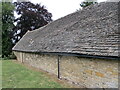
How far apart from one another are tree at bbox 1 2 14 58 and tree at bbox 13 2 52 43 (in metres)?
1.17

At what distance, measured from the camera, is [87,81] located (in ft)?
24.0

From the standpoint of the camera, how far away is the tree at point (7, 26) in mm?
30734

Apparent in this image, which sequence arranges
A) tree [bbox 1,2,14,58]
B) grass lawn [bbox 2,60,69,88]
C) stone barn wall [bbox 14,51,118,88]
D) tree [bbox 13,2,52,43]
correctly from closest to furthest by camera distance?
stone barn wall [bbox 14,51,118,88] < grass lawn [bbox 2,60,69,88] < tree [bbox 1,2,14,58] < tree [bbox 13,2,52,43]

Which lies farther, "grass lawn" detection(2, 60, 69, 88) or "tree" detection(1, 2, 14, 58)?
"tree" detection(1, 2, 14, 58)

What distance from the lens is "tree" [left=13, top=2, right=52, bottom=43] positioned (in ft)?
102

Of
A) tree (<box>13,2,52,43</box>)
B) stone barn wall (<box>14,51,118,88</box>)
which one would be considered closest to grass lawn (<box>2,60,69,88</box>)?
stone barn wall (<box>14,51,118,88</box>)

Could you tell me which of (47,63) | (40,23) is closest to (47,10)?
(40,23)

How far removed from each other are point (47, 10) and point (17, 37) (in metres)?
8.84

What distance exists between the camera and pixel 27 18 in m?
31.1

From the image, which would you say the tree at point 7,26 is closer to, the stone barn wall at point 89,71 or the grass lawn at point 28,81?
the grass lawn at point 28,81

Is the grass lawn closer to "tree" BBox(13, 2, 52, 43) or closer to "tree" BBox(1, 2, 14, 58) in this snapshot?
"tree" BBox(1, 2, 14, 58)

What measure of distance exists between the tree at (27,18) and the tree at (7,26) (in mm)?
1165

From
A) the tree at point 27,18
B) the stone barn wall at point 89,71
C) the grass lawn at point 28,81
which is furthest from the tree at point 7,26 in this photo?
the stone barn wall at point 89,71

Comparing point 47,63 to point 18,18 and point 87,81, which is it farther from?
point 18,18
